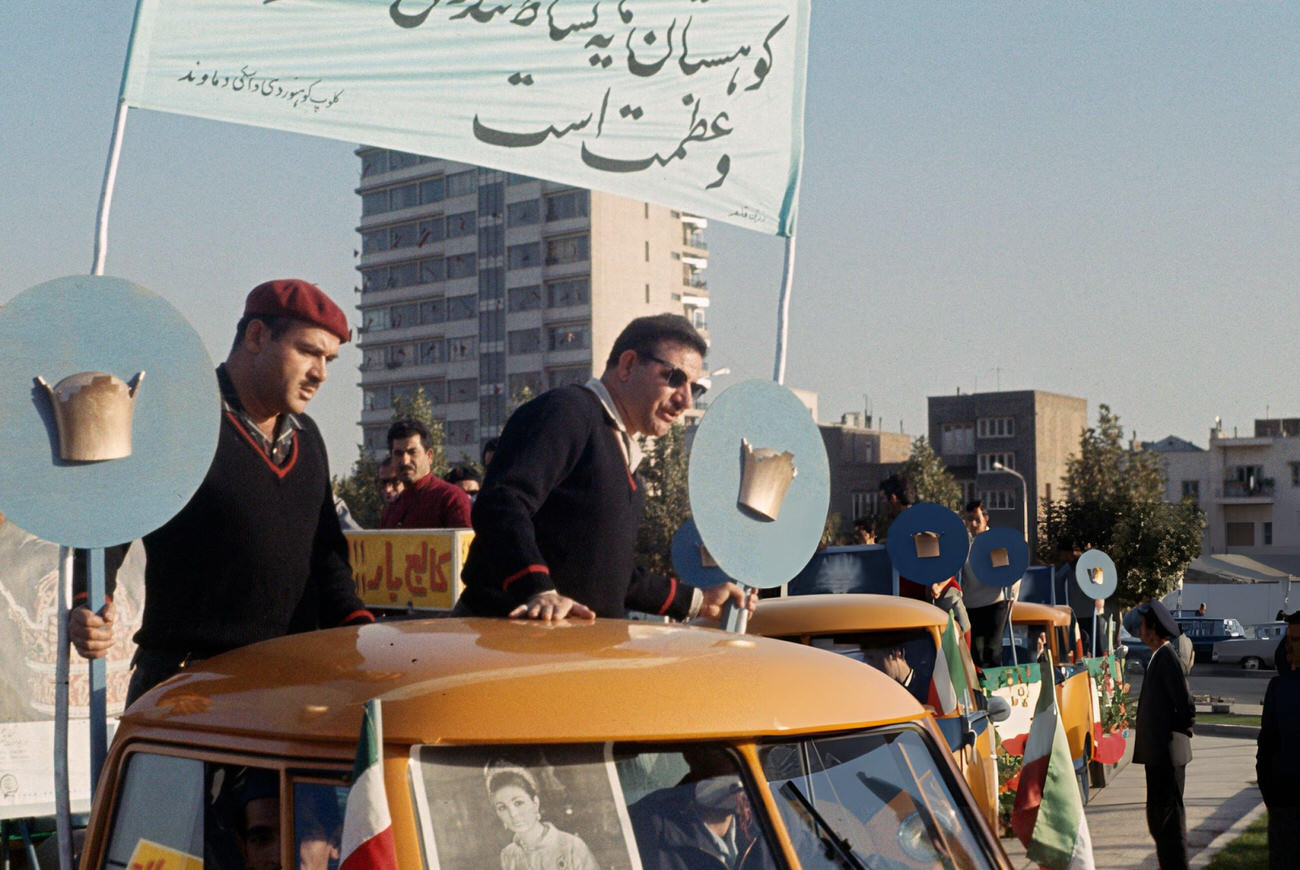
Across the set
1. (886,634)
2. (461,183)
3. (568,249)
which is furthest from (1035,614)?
(461,183)

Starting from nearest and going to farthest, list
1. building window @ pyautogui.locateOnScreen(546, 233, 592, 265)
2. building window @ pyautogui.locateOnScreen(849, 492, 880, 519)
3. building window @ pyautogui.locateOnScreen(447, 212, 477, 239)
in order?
building window @ pyautogui.locateOnScreen(546, 233, 592, 265)
building window @ pyautogui.locateOnScreen(849, 492, 880, 519)
building window @ pyautogui.locateOnScreen(447, 212, 477, 239)

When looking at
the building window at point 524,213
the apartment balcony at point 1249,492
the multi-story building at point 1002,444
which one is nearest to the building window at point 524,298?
the building window at point 524,213

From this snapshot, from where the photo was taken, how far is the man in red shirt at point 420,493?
8.30m

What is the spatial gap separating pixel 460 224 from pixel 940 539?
10113 cm

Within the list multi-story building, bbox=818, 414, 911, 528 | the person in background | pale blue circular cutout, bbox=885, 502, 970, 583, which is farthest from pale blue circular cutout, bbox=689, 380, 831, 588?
multi-story building, bbox=818, 414, 911, 528

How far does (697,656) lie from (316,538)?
62.0 inches

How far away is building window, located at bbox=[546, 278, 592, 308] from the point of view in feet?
339

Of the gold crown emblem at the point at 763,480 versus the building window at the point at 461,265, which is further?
the building window at the point at 461,265

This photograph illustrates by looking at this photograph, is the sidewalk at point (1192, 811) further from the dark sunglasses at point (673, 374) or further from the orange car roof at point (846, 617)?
the dark sunglasses at point (673, 374)

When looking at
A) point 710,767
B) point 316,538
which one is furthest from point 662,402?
point 710,767

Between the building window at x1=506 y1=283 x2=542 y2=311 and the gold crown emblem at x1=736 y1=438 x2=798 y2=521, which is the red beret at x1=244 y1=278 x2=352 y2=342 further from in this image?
the building window at x1=506 y1=283 x2=542 y2=311

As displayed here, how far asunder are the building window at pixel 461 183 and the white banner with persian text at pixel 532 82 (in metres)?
105

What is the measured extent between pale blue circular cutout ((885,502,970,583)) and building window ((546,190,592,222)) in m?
91.9

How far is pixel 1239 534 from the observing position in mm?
110438
